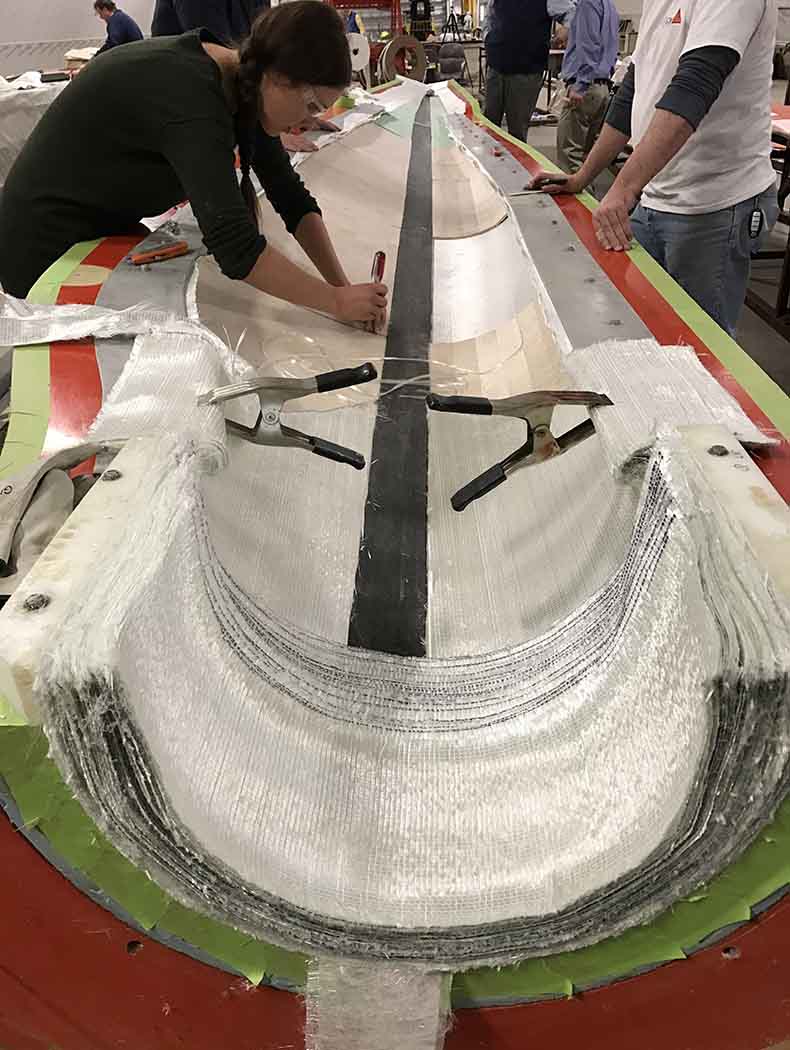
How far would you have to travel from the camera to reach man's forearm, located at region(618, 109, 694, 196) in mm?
1461

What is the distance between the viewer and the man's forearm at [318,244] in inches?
71.0

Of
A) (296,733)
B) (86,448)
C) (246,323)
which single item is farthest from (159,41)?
(296,733)

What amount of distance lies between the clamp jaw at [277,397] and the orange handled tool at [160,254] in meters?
0.63

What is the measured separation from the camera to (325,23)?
1279 mm

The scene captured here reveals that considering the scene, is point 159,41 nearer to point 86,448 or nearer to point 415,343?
point 415,343

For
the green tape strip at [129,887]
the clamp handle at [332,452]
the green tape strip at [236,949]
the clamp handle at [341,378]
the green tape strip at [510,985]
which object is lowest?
the green tape strip at [510,985]

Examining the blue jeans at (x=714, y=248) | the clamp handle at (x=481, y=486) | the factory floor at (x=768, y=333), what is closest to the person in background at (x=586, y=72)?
the factory floor at (x=768, y=333)

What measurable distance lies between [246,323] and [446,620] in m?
0.86

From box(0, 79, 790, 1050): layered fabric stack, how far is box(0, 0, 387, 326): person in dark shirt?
1.06 feet

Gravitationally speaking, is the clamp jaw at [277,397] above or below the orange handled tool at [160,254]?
below

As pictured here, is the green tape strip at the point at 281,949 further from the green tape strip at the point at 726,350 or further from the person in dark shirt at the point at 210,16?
the person in dark shirt at the point at 210,16

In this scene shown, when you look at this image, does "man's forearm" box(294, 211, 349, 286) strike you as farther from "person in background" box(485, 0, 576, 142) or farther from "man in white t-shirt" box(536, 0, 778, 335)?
"person in background" box(485, 0, 576, 142)

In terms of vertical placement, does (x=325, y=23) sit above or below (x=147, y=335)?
above

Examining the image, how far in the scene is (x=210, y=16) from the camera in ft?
8.54
